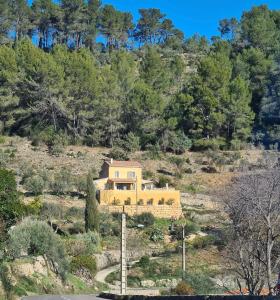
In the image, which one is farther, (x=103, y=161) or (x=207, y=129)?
(x=207, y=129)

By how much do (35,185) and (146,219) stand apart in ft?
31.0

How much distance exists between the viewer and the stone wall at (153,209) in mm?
59219

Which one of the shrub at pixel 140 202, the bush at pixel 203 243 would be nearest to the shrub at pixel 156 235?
the bush at pixel 203 243

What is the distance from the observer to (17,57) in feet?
249

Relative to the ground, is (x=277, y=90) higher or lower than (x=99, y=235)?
higher

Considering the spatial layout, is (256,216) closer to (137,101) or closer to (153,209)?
(153,209)

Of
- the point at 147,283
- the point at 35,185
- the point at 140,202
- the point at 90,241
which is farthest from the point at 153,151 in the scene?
the point at 147,283

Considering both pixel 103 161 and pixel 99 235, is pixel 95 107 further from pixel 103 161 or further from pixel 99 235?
pixel 99 235

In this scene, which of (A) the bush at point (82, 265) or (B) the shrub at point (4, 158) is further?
(B) the shrub at point (4, 158)

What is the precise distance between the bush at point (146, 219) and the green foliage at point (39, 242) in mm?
23558

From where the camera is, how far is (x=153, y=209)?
59.8 metres

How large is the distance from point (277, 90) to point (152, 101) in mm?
15086

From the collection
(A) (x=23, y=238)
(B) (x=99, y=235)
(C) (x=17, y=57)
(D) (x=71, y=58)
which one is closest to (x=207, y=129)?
(D) (x=71, y=58)

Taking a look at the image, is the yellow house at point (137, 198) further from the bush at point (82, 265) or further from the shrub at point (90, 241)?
the bush at point (82, 265)
